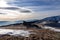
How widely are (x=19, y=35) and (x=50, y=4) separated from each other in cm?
54

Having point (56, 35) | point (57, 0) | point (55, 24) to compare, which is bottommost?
point (56, 35)

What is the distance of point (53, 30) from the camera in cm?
154

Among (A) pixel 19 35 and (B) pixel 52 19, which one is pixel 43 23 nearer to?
(B) pixel 52 19

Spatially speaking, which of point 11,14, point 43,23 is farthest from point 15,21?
point 43,23

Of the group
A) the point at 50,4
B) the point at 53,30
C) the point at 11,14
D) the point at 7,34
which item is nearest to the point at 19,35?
the point at 7,34

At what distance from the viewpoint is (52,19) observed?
1.56m

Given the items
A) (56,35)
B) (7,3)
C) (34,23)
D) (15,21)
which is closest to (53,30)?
(56,35)

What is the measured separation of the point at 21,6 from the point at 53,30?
19.5 inches

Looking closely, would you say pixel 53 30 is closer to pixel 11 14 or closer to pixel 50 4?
pixel 50 4

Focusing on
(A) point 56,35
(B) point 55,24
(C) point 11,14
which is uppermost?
(C) point 11,14

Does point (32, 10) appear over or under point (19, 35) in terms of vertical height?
over

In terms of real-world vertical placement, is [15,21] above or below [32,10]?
below

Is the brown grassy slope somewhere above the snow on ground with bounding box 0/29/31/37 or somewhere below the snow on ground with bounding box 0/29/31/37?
below

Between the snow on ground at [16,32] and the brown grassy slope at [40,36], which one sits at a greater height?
the snow on ground at [16,32]
